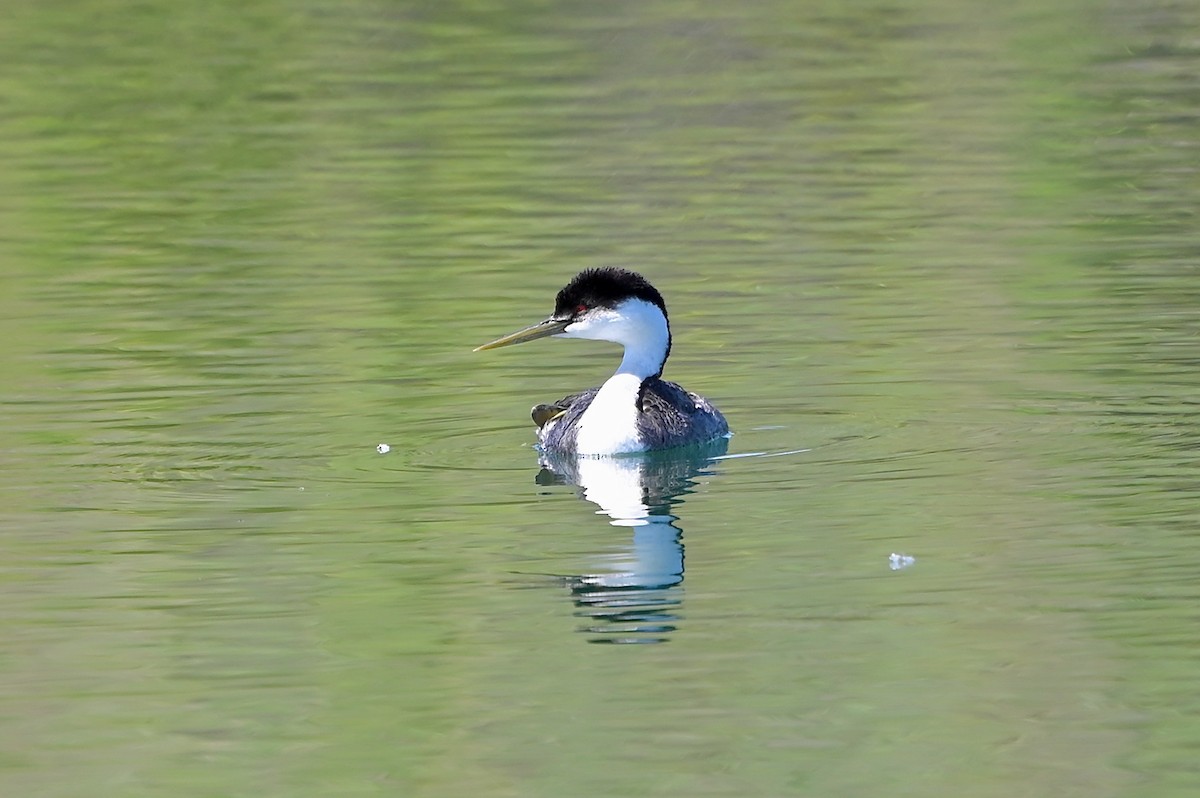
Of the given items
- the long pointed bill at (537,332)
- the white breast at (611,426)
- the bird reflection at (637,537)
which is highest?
the long pointed bill at (537,332)

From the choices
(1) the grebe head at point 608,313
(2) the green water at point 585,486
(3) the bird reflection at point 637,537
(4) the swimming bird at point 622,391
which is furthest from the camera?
(1) the grebe head at point 608,313

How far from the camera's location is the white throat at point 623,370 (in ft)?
46.2

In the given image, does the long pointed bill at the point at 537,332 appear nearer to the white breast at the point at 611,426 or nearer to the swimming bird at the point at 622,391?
the swimming bird at the point at 622,391

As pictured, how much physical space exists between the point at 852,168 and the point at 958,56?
803 centimetres

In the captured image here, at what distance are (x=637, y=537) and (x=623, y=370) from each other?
2594 millimetres

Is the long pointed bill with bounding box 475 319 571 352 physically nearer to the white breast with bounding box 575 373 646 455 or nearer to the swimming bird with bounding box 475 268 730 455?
the swimming bird with bounding box 475 268 730 455

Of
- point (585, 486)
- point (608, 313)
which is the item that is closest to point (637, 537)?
point (585, 486)

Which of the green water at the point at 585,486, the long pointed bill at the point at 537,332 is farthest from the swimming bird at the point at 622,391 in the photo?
the green water at the point at 585,486

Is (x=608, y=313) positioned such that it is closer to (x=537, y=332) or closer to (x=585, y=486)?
(x=537, y=332)

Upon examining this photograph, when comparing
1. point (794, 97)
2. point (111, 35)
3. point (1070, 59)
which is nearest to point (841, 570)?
point (794, 97)

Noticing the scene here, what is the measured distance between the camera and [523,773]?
28.8 feet

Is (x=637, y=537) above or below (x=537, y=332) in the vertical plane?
below

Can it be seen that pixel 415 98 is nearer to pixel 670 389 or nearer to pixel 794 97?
pixel 794 97

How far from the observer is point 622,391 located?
46.5ft
